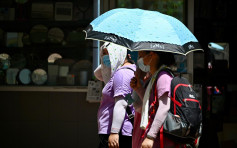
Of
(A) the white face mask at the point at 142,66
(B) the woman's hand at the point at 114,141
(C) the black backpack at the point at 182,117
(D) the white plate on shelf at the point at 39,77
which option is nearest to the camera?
(C) the black backpack at the point at 182,117

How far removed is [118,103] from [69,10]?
2.96 m

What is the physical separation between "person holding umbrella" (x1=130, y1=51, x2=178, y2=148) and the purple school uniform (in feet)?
0.87

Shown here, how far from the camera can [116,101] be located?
3402mm

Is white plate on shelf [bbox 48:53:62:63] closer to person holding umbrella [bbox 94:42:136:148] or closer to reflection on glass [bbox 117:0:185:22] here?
reflection on glass [bbox 117:0:185:22]

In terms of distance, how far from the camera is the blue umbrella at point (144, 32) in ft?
9.12

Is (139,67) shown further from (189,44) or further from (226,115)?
(226,115)

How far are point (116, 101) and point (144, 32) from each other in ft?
2.61

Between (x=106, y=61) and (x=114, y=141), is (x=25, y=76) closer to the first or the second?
(x=106, y=61)

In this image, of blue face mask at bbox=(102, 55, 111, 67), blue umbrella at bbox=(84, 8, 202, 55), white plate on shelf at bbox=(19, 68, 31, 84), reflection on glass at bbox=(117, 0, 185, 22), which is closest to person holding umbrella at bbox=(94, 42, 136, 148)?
blue face mask at bbox=(102, 55, 111, 67)

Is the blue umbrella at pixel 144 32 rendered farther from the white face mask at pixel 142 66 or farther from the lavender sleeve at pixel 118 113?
the lavender sleeve at pixel 118 113

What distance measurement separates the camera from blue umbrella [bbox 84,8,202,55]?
278 centimetres

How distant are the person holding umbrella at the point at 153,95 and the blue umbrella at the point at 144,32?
0.74 feet

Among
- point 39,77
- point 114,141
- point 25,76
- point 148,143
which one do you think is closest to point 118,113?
point 114,141

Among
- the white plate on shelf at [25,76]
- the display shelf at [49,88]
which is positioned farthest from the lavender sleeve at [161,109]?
the white plate on shelf at [25,76]
